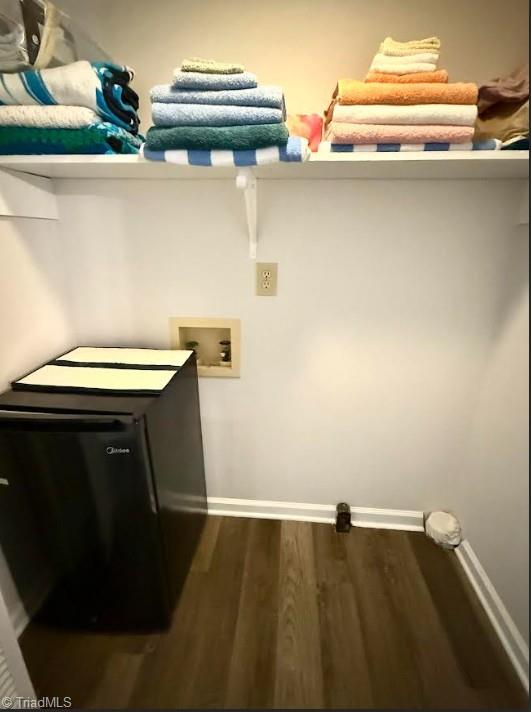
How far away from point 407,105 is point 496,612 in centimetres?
143

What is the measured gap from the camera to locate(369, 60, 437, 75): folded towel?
833mm

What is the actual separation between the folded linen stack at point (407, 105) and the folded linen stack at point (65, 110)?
25.4 inches

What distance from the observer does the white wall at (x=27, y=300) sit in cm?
105

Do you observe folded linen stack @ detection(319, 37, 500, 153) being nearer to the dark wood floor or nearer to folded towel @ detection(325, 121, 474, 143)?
folded towel @ detection(325, 121, 474, 143)

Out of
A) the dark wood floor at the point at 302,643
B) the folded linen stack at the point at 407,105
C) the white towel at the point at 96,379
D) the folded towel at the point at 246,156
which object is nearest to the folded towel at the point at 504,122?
the folded linen stack at the point at 407,105

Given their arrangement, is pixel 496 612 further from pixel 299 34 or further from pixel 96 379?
pixel 299 34

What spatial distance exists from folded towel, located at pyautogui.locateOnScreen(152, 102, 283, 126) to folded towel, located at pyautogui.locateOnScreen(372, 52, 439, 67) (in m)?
0.32

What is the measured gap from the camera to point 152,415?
0.94 metres

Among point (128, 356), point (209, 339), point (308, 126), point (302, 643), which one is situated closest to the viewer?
point (308, 126)

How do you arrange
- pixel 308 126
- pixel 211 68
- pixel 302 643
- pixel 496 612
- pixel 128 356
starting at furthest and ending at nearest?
pixel 128 356 → pixel 302 643 → pixel 308 126 → pixel 496 612 → pixel 211 68

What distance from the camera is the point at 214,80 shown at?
0.80 meters

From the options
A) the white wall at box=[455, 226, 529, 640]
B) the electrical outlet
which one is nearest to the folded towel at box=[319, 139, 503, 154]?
the white wall at box=[455, 226, 529, 640]

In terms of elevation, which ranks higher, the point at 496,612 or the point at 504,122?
the point at 504,122

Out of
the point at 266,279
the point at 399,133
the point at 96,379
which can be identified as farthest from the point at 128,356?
the point at 399,133
